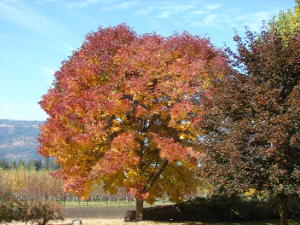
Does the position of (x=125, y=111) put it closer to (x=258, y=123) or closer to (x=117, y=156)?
(x=117, y=156)

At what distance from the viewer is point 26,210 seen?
21.2 metres

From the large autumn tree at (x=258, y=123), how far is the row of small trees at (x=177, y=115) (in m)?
0.04

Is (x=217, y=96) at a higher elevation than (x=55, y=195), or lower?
higher

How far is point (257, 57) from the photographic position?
15703mm

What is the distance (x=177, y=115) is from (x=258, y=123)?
470 centimetres

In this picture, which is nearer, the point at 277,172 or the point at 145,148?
the point at 277,172

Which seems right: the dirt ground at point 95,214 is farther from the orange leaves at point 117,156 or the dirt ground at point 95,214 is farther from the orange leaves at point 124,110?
the orange leaves at point 117,156

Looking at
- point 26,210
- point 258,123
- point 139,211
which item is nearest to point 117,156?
point 139,211

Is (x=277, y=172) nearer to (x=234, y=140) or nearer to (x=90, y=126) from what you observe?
(x=234, y=140)

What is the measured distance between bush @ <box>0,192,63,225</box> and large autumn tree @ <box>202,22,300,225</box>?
423 inches

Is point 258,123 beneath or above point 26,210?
above

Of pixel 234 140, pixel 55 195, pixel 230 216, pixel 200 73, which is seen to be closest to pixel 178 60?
pixel 200 73

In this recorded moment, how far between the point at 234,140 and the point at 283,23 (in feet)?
35.3

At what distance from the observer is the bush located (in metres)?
20.7
